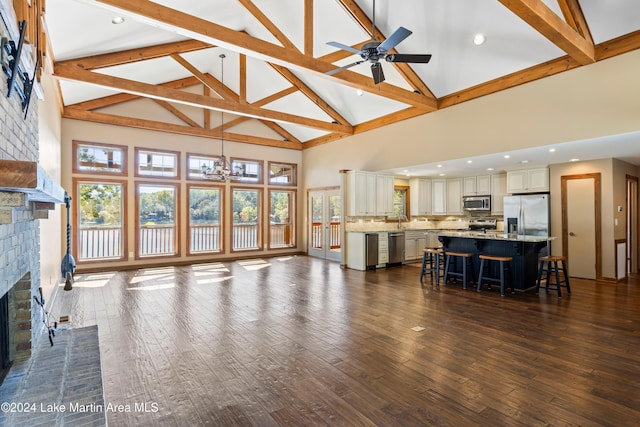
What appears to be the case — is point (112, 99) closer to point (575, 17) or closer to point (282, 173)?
point (282, 173)

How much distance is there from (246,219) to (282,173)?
74.3 inches

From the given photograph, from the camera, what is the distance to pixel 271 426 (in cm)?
210

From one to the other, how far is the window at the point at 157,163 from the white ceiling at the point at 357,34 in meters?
1.59

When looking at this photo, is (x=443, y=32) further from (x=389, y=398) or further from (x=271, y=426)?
(x=271, y=426)

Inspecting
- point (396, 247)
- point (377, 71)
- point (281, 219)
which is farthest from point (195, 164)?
point (377, 71)

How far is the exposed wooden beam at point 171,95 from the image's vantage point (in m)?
5.28

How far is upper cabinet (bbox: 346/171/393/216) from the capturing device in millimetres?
8016

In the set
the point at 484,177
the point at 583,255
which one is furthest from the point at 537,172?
the point at 583,255

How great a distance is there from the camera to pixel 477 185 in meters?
8.52

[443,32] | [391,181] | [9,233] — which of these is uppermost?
[443,32]

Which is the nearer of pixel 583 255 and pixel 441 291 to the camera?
pixel 441 291

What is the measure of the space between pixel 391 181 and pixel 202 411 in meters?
7.35

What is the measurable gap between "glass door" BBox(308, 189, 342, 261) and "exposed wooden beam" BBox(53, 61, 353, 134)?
2.15 meters

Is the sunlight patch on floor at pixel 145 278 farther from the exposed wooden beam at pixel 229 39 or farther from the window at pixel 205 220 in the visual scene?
the exposed wooden beam at pixel 229 39
